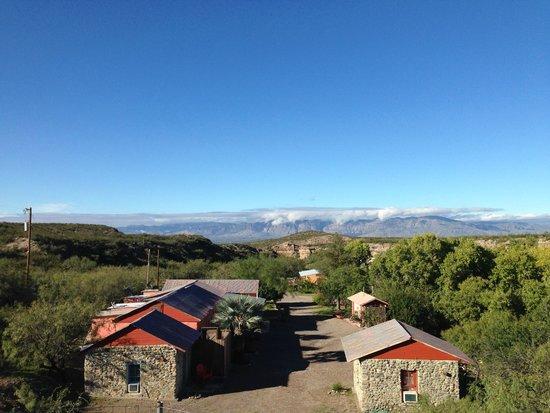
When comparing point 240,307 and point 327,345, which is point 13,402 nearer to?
point 240,307

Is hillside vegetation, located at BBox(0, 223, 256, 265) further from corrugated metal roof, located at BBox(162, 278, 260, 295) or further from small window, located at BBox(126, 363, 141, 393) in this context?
small window, located at BBox(126, 363, 141, 393)

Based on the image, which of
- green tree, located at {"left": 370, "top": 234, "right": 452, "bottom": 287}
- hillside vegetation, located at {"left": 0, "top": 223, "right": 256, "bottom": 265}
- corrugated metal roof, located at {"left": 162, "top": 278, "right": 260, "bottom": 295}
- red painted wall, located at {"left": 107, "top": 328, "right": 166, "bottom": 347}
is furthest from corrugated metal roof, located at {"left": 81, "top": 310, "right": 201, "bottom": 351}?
hillside vegetation, located at {"left": 0, "top": 223, "right": 256, "bottom": 265}

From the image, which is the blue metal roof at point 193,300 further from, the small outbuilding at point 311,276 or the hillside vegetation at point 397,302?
the small outbuilding at point 311,276

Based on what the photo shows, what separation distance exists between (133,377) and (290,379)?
25.8 ft

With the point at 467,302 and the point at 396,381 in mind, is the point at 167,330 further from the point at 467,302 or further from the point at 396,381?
the point at 467,302

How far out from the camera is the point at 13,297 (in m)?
30.8

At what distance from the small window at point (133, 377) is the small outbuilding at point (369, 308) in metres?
20.2

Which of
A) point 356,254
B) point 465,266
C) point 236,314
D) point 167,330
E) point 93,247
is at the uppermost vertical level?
point 465,266

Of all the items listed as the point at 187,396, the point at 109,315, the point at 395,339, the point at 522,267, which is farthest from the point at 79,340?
the point at 522,267

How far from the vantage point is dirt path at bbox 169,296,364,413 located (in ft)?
66.2

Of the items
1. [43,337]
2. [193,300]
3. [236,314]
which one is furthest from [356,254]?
[43,337]

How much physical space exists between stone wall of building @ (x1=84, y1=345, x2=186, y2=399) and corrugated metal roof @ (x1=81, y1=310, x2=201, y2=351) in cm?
40

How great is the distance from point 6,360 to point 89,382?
3.88m

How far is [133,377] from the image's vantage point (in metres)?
20.7
